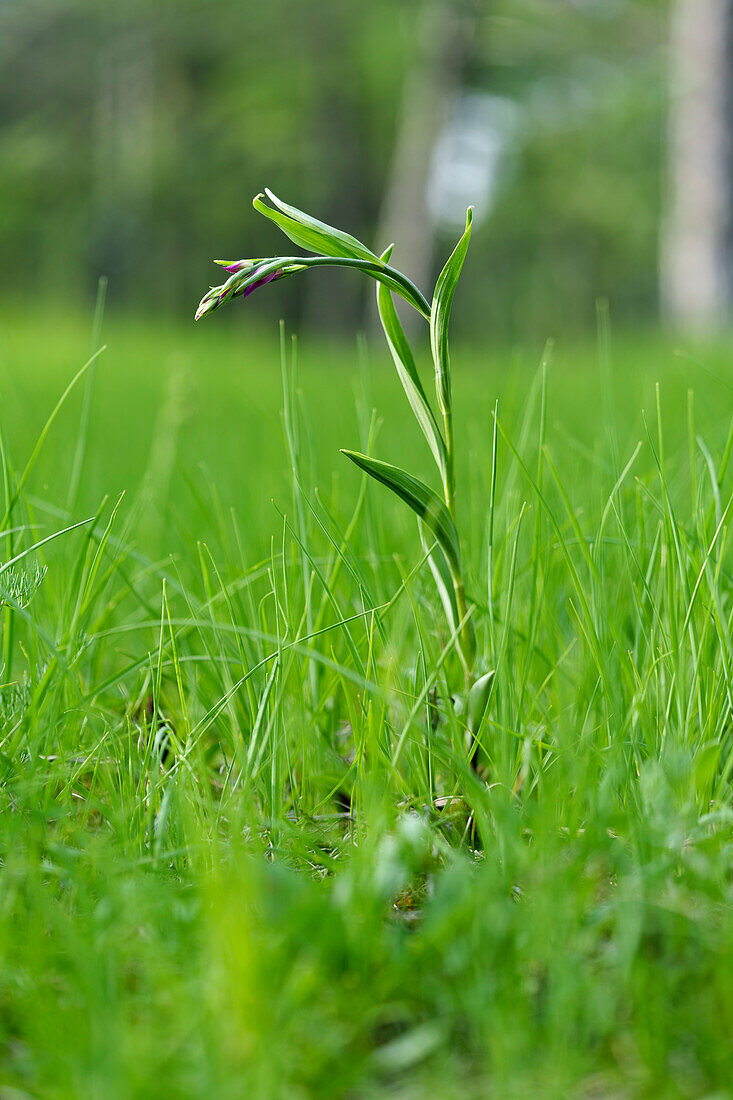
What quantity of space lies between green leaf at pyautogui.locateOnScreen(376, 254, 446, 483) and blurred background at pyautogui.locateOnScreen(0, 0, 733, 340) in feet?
42.2

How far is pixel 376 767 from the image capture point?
715 mm

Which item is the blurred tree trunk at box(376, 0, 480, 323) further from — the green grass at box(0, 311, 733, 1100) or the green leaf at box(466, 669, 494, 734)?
the green leaf at box(466, 669, 494, 734)

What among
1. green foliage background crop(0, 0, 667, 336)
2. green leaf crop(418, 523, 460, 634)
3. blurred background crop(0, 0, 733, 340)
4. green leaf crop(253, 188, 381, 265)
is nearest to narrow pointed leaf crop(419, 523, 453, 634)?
green leaf crop(418, 523, 460, 634)

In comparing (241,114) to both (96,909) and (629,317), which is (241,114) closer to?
(629,317)

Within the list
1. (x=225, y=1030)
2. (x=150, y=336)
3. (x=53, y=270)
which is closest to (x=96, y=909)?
(x=225, y=1030)

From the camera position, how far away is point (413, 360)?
0.76 m

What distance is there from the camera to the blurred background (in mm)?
14898

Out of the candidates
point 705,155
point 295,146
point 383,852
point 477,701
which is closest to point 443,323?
point 477,701

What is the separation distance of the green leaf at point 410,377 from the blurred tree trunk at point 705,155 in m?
5.98

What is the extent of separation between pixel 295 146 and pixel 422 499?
1813 cm

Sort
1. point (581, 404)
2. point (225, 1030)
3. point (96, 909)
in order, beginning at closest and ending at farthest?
point (225, 1030)
point (96, 909)
point (581, 404)

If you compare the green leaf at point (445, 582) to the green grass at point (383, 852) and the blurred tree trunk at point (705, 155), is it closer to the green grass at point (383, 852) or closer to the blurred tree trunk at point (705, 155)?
the green grass at point (383, 852)

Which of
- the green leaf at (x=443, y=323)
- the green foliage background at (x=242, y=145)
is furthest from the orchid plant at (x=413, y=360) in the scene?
the green foliage background at (x=242, y=145)

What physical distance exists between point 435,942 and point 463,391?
10.6 ft
